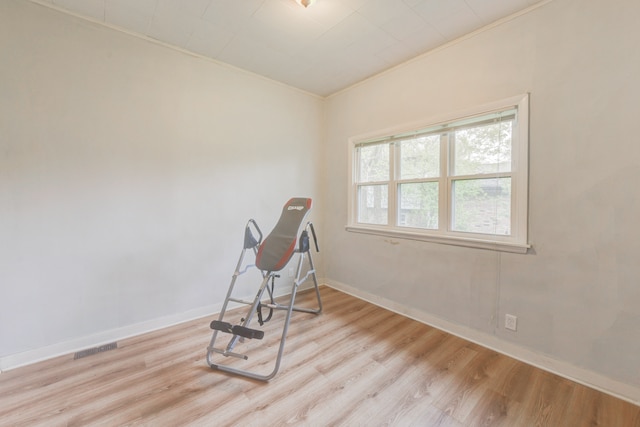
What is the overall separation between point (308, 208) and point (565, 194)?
1.95 m

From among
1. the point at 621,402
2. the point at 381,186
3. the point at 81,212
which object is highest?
the point at 381,186

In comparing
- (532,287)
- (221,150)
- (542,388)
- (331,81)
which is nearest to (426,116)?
(331,81)

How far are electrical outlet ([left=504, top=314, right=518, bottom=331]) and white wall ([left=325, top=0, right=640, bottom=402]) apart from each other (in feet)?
0.13

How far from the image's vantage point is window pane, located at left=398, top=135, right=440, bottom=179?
8.47 ft

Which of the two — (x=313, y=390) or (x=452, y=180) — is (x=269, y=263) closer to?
(x=313, y=390)

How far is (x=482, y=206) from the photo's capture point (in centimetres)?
226

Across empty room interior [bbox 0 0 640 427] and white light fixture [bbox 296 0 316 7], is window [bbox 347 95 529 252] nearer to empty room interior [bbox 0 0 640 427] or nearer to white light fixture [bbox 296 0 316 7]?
empty room interior [bbox 0 0 640 427]

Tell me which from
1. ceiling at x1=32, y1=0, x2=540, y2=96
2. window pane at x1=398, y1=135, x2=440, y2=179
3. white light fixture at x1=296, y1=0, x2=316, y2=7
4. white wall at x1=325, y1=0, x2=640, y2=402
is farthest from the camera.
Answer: window pane at x1=398, y1=135, x2=440, y2=179

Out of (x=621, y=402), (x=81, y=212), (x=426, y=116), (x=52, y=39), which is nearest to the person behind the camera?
(x=621, y=402)

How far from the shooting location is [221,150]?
279 cm

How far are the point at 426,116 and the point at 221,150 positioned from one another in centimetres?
218

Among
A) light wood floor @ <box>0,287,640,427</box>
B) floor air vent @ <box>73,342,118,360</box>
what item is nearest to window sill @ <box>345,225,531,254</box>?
light wood floor @ <box>0,287,640,427</box>

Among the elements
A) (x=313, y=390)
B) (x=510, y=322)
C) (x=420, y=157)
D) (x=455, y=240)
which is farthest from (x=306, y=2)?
(x=510, y=322)

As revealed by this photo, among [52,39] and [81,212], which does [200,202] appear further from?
[52,39]
